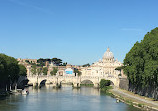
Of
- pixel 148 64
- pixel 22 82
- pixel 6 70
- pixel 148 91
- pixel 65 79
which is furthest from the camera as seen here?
pixel 65 79

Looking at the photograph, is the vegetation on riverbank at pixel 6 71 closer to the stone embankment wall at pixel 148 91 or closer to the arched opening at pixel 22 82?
the arched opening at pixel 22 82

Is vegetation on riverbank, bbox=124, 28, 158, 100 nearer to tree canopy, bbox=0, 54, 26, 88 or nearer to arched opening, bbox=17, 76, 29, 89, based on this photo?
tree canopy, bbox=0, 54, 26, 88

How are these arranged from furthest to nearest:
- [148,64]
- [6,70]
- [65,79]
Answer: [65,79] < [6,70] < [148,64]

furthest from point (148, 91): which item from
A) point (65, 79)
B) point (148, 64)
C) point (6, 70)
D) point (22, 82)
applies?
point (22, 82)

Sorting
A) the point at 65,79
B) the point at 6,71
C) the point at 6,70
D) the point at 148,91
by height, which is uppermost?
the point at 6,70

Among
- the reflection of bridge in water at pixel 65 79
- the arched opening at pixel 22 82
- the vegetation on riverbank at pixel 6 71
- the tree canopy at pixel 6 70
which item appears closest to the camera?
the tree canopy at pixel 6 70

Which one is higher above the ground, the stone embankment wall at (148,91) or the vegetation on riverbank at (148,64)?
the vegetation on riverbank at (148,64)

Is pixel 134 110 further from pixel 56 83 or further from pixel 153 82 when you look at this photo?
pixel 56 83

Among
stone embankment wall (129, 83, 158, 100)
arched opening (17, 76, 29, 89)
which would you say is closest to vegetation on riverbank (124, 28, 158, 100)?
stone embankment wall (129, 83, 158, 100)

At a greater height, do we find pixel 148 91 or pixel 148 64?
pixel 148 64

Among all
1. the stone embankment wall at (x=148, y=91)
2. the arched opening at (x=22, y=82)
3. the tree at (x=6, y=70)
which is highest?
the tree at (x=6, y=70)

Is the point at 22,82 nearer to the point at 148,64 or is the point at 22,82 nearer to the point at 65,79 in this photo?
the point at 65,79

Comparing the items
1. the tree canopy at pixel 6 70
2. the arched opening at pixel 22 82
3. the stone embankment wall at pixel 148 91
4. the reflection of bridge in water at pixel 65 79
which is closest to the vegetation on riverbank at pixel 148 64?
the stone embankment wall at pixel 148 91

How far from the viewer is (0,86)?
242 ft
